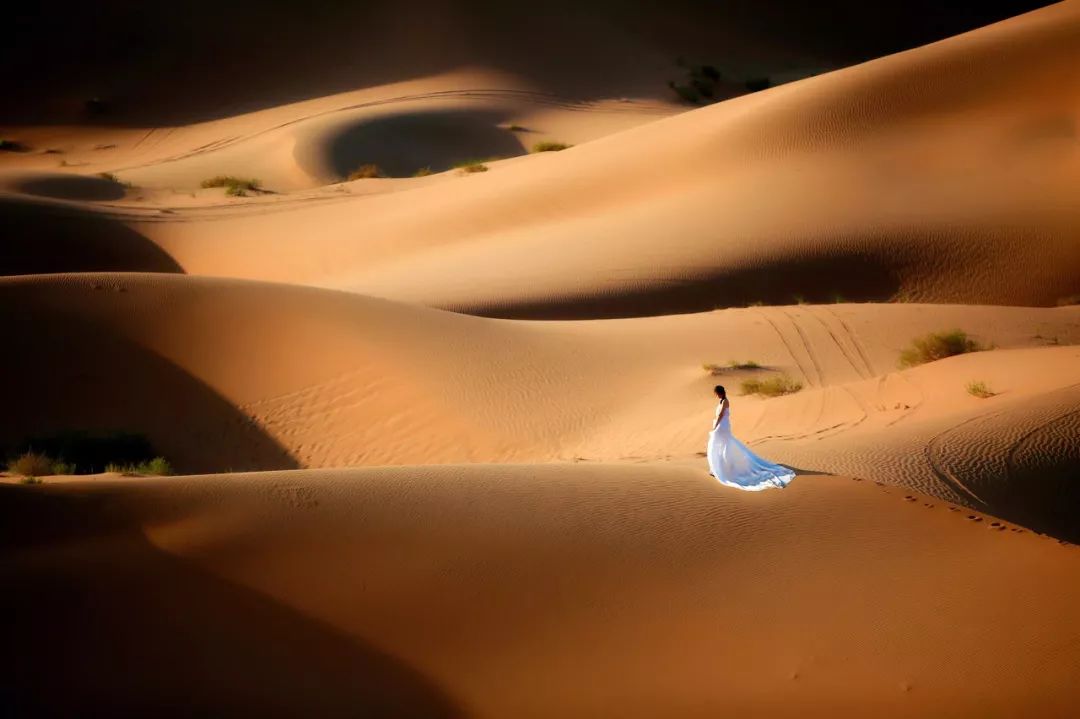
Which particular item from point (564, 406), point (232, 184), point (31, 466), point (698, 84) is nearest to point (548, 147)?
point (232, 184)

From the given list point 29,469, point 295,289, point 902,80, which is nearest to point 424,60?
point 902,80

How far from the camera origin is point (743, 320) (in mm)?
18406

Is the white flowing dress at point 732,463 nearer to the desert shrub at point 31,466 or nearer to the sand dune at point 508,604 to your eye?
the sand dune at point 508,604

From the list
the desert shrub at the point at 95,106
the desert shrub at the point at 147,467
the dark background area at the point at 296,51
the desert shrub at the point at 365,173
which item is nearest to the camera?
the desert shrub at the point at 147,467

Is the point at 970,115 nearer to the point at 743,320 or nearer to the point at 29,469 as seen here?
the point at 743,320

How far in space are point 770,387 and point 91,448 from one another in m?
8.55

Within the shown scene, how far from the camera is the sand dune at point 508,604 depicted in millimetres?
7012

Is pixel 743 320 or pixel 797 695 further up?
pixel 743 320

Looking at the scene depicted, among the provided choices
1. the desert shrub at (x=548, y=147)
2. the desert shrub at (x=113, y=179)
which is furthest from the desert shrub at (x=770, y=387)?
the desert shrub at (x=113, y=179)

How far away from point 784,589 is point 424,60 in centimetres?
4119

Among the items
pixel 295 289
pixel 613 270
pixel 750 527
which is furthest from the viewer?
pixel 613 270

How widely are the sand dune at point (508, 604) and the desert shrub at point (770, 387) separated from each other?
5.97 meters

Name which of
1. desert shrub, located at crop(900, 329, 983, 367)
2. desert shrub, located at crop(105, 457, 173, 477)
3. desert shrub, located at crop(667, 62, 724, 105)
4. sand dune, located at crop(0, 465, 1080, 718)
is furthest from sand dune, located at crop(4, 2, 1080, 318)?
desert shrub, located at crop(667, 62, 724, 105)

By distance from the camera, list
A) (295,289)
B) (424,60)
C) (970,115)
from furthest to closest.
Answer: (424,60), (970,115), (295,289)
